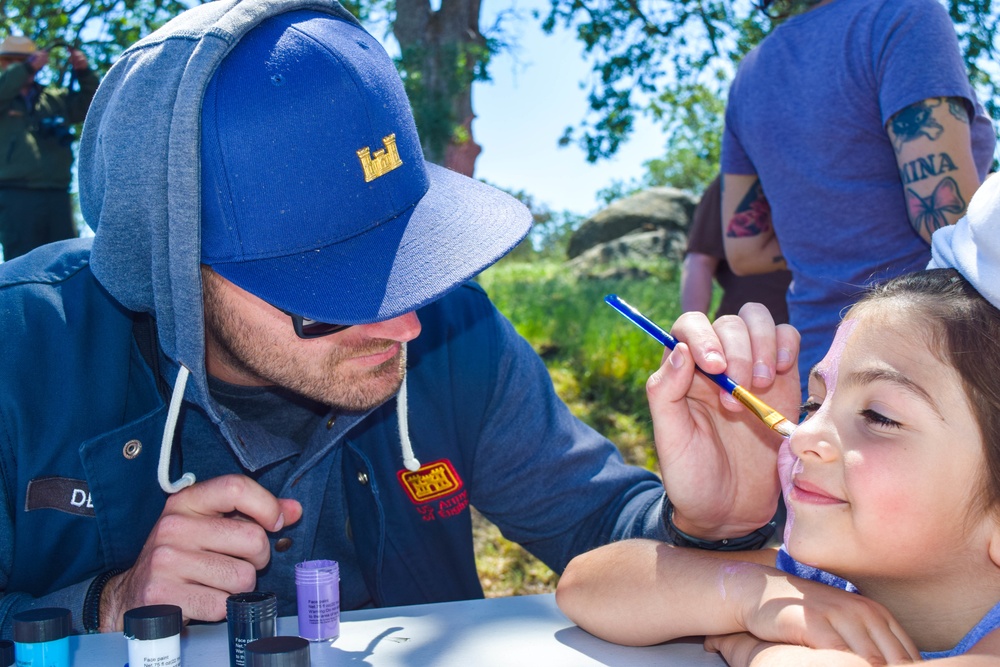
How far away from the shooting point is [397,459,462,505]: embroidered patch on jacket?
1906 millimetres

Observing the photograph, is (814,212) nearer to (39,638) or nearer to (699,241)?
(699,241)

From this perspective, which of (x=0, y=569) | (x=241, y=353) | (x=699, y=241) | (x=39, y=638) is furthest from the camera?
(x=699, y=241)

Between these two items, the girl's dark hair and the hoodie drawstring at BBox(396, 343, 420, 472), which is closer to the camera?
the girl's dark hair

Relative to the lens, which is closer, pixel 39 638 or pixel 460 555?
pixel 39 638

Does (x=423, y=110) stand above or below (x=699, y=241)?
above

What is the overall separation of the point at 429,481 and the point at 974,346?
3.65 feet

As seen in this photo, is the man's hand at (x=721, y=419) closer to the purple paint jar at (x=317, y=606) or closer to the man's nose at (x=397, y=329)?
the man's nose at (x=397, y=329)

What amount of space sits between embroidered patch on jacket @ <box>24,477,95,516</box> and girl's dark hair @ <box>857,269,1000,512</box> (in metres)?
1.39

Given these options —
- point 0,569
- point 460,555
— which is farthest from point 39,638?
point 460,555

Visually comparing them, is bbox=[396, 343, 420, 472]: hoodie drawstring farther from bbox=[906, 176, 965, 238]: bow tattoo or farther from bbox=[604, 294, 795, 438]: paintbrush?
bbox=[906, 176, 965, 238]: bow tattoo

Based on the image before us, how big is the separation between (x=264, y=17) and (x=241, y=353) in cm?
60

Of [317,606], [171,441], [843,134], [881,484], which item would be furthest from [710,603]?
[843,134]

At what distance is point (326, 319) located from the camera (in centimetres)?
142

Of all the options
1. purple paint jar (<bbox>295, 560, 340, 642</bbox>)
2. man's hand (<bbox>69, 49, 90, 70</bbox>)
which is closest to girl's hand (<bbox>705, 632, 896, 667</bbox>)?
purple paint jar (<bbox>295, 560, 340, 642</bbox>)
